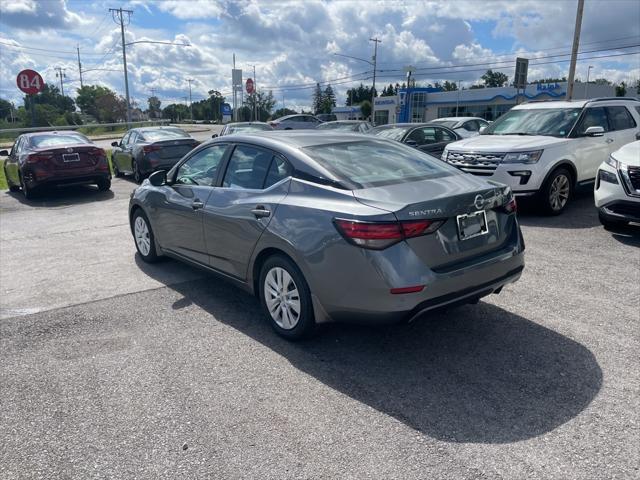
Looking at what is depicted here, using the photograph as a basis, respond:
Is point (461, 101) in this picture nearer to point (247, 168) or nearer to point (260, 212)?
point (247, 168)

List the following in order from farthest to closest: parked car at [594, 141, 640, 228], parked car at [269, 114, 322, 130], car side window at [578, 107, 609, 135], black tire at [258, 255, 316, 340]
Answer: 1. parked car at [269, 114, 322, 130]
2. car side window at [578, 107, 609, 135]
3. parked car at [594, 141, 640, 228]
4. black tire at [258, 255, 316, 340]

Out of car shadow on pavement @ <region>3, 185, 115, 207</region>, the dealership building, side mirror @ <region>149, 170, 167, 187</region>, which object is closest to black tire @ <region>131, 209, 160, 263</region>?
side mirror @ <region>149, 170, 167, 187</region>

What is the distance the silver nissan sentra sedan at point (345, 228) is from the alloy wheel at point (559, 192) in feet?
15.0

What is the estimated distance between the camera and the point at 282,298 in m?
4.09

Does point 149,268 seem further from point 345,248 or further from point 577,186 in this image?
Answer: point 577,186

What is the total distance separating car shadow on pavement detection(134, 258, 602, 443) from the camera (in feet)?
10.1

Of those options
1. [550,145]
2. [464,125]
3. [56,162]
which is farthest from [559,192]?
[56,162]

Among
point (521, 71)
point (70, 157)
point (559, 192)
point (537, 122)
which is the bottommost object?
point (559, 192)

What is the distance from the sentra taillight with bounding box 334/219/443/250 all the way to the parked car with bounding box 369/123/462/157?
9.16 metres

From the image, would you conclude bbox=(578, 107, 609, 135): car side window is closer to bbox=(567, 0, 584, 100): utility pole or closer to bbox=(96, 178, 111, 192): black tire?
bbox=(96, 178, 111, 192): black tire

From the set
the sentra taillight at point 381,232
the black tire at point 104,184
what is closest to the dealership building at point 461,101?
the black tire at point 104,184

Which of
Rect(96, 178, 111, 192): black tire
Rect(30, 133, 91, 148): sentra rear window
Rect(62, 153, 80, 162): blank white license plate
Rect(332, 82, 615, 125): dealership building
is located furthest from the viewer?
Rect(332, 82, 615, 125): dealership building

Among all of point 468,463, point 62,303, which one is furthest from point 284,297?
point 62,303

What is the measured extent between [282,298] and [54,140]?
10842 mm
